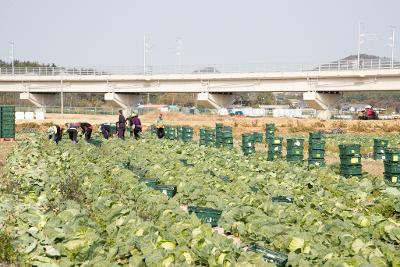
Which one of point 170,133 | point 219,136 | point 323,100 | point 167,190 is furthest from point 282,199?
point 323,100

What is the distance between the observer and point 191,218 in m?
9.10

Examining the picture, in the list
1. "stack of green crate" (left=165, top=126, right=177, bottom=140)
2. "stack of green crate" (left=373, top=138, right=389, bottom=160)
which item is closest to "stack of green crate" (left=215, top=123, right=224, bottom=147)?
"stack of green crate" (left=165, top=126, right=177, bottom=140)

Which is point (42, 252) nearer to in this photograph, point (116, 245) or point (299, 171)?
point (116, 245)

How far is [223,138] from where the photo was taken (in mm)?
26516

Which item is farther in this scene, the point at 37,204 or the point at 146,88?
the point at 146,88

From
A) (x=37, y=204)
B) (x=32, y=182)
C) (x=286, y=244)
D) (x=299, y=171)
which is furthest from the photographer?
(x=299, y=171)

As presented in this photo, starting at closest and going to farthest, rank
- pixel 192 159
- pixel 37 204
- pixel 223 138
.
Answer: pixel 37 204
pixel 192 159
pixel 223 138

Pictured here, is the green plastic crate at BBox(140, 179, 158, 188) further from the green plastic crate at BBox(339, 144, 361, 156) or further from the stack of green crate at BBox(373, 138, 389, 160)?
the stack of green crate at BBox(373, 138, 389, 160)

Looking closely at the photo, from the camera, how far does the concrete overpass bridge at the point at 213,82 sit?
5006 centimetres

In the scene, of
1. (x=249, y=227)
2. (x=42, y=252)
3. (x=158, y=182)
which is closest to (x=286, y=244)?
(x=249, y=227)

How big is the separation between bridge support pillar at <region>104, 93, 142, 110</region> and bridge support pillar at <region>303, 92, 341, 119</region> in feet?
74.0

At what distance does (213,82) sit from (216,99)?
244 centimetres

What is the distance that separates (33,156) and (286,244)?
1395 cm

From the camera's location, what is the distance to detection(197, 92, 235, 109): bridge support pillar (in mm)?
59406
